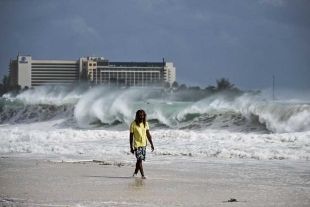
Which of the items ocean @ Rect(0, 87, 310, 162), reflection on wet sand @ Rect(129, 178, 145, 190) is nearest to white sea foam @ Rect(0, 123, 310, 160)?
ocean @ Rect(0, 87, 310, 162)

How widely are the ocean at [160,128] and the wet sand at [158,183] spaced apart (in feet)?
6.28

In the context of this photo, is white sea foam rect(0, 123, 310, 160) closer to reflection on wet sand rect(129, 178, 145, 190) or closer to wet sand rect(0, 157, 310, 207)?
wet sand rect(0, 157, 310, 207)

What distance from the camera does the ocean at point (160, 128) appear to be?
17.4 meters

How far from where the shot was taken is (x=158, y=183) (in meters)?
10.9

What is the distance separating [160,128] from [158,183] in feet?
86.9

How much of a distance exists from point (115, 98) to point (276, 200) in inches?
1511

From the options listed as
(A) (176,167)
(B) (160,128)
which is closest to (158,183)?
(A) (176,167)

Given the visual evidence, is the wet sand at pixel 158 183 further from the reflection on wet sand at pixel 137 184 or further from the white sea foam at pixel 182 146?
the white sea foam at pixel 182 146

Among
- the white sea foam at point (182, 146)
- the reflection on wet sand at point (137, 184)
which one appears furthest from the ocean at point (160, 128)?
the reflection on wet sand at point (137, 184)

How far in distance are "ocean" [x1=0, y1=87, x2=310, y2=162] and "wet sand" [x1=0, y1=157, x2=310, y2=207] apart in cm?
191

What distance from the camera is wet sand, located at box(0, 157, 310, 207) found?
29.5ft

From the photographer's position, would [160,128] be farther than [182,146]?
Yes

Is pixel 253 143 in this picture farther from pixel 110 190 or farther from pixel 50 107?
pixel 50 107

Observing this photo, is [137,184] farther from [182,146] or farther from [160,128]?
[160,128]
